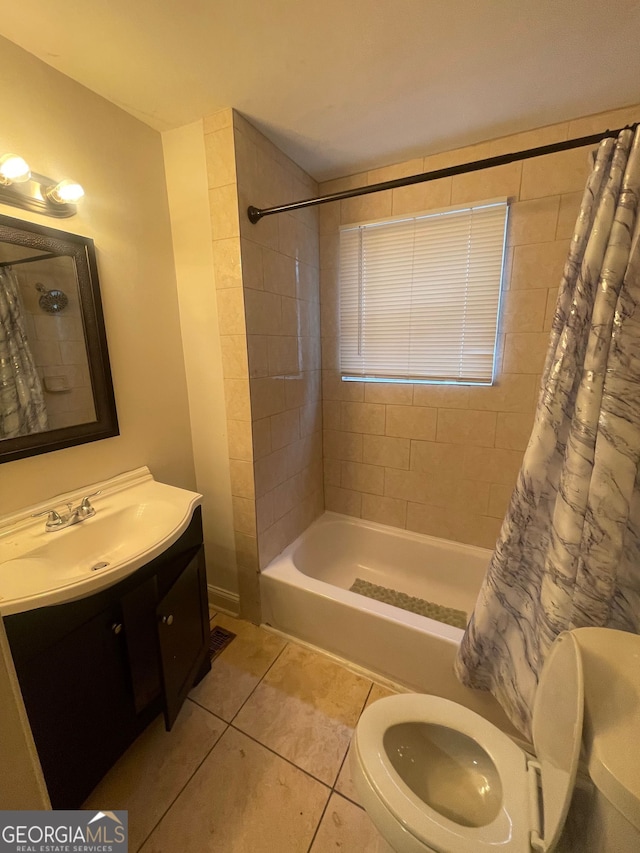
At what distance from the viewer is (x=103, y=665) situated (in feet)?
3.40

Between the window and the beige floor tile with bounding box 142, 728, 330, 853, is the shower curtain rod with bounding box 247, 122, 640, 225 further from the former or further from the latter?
the beige floor tile with bounding box 142, 728, 330, 853

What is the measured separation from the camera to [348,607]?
5.02 ft

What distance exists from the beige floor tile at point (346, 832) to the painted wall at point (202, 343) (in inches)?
37.6

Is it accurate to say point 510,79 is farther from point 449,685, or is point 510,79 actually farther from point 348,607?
point 449,685

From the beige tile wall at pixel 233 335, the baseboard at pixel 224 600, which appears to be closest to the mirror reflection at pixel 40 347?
the beige tile wall at pixel 233 335

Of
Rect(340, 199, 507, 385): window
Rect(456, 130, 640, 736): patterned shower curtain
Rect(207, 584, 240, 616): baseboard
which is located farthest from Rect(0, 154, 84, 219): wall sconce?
Rect(207, 584, 240, 616): baseboard

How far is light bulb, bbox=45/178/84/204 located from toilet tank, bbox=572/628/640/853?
1.92 meters

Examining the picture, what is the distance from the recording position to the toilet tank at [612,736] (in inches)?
21.0

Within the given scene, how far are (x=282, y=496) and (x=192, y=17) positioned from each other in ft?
5.96

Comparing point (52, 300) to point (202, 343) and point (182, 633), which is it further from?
point (182, 633)

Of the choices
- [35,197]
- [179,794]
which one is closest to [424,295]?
[35,197]

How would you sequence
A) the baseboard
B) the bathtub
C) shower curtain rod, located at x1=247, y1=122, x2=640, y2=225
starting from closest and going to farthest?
1. shower curtain rod, located at x1=247, y1=122, x2=640, y2=225
2. the bathtub
3. the baseboard

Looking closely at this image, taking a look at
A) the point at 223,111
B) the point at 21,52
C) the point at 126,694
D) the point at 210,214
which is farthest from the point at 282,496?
the point at 21,52

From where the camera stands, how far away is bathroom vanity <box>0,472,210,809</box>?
2.87 feet
